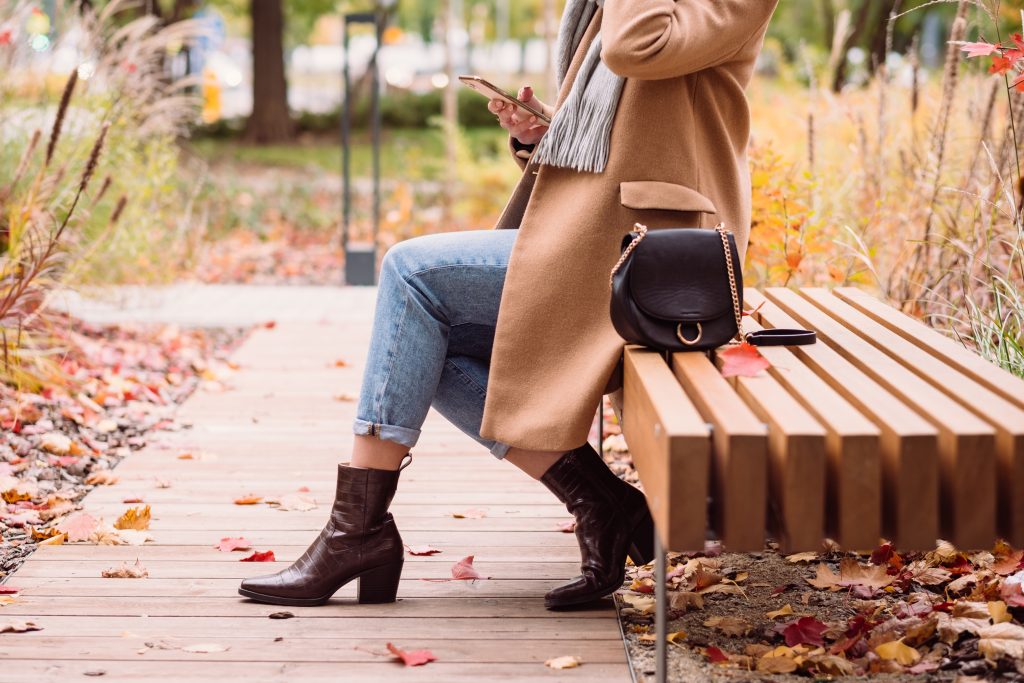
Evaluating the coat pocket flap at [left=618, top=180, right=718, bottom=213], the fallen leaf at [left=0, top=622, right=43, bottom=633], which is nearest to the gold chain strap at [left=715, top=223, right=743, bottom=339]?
the coat pocket flap at [left=618, top=180, right=718, bottom=213]

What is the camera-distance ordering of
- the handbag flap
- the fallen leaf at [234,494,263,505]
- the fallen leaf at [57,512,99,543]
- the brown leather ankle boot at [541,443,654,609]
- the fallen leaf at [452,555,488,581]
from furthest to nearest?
the fallen leaf at [234,494,263,505]
the fallen leaf at [57,512,99,543]
the fallen leaf at [452,555,488,581]
the brown leather ankle boot at [541,443,654,609]
the handbag flap

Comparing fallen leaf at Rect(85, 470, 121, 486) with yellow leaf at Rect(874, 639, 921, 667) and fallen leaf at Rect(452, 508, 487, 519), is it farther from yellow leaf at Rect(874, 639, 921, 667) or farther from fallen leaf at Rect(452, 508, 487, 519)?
yellow leaf at Rect(874, 639, 921, 667)

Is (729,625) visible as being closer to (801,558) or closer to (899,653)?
(899,653)

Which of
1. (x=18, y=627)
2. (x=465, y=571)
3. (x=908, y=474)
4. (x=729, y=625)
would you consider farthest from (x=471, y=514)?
(x=908, y=474)

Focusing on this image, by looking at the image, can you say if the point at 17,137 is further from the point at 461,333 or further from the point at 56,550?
the point at 461,333

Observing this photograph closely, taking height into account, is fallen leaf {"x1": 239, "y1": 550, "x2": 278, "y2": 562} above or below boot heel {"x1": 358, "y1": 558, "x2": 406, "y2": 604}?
below

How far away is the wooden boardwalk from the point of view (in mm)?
2334

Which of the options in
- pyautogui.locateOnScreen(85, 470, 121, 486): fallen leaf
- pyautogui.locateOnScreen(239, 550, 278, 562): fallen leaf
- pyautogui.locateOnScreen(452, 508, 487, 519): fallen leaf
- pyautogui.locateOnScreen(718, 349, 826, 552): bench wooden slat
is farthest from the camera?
pyautogui.locateOnScreen(85, 470, 121, 486): fallen leaf

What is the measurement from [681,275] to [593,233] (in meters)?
0.31

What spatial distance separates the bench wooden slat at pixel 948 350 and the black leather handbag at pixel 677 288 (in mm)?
465

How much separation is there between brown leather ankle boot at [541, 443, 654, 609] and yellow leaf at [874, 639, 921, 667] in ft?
1.86

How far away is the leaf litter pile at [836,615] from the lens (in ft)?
7.53

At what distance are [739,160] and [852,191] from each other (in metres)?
2.98

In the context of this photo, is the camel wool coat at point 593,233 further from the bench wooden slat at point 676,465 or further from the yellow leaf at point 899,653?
the yellow leaf at point 899,653
